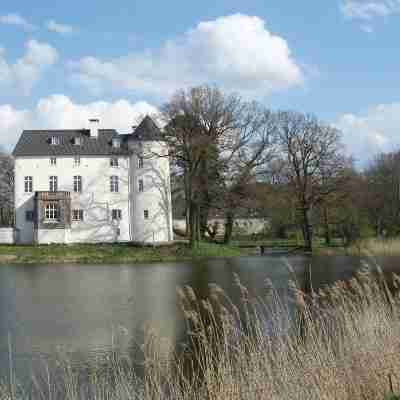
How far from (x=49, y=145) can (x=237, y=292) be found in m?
33.2

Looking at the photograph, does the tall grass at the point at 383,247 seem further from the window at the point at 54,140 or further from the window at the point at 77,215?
the window at the point at 54,140

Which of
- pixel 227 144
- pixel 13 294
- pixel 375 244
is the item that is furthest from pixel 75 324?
pixel 227 144

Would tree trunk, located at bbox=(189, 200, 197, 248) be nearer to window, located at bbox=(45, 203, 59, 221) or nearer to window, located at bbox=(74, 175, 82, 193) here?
window, located at bbox=(74, 175, 82, 193)

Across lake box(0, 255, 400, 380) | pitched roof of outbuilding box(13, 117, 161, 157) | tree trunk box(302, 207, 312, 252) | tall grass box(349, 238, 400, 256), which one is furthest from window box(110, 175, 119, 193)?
tall grass box(349, 238, 400, 256)

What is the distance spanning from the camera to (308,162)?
150 feet

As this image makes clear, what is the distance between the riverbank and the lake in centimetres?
715

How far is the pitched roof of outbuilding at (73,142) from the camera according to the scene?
48.2 m

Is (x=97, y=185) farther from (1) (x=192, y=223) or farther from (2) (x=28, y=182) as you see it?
(1) (x=192, y=223)

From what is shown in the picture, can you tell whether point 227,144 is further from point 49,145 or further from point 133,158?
point 49,145

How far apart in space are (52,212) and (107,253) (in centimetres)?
856

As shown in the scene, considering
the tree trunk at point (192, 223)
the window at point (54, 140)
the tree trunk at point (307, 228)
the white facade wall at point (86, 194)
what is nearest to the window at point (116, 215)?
the white facade wall at point (86, 194)

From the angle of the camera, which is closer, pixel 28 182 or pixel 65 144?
pixel 28 182

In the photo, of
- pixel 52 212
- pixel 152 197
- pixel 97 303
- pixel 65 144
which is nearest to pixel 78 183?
pixel 52 212

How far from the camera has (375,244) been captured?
38.8m
